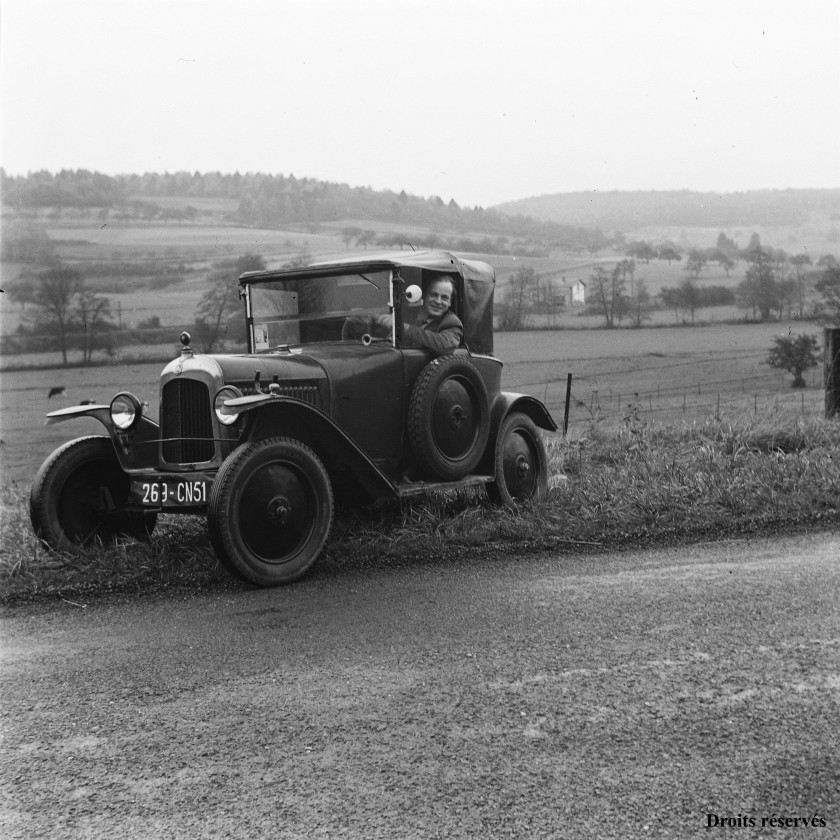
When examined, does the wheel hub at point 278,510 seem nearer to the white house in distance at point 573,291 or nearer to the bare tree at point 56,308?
the bare tree at point 56,308

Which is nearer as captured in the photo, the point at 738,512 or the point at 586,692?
the point at 586,692

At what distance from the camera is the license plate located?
5254mm

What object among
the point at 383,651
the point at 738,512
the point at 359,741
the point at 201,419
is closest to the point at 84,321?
the point at 201,419

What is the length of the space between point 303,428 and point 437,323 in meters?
1.59

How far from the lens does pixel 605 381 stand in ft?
45.0

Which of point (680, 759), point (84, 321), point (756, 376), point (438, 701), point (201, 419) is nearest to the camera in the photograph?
point (680, 759)

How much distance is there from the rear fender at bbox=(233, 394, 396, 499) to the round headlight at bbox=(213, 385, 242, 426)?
→ 0.36 feet

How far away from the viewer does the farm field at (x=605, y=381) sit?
39.3ft

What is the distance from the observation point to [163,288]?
535 inches

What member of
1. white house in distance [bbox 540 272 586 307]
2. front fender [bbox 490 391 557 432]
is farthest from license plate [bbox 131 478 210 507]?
white house in distance [bbox 540 272 586 307]

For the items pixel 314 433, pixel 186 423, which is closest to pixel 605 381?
pixel 314 433

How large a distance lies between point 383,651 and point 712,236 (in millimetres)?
14687

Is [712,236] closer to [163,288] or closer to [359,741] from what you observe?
[163,288]

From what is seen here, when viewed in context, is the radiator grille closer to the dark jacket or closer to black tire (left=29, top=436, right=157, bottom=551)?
black tire (left=29, top=436, right=157, bottom=551)
